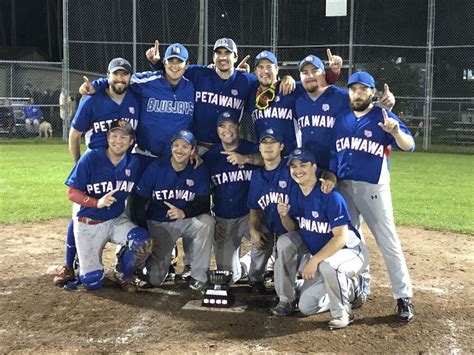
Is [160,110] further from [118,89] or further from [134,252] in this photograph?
[134,252]

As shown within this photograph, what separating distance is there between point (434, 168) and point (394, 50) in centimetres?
1014

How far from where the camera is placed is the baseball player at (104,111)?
504cm

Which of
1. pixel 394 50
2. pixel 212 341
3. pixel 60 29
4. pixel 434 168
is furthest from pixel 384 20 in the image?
pixel 212 341

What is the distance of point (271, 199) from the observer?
4.63m

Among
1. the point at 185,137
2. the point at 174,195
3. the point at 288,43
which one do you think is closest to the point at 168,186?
the point at 174,195

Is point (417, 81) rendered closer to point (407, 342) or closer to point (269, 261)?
point (269, 261)

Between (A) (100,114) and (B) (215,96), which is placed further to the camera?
(B) (215,96)

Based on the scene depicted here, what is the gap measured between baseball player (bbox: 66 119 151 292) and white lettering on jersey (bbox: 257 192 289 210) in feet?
3.48

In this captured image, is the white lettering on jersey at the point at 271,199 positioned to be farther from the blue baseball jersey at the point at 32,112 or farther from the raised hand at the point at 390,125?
the blue baseball jersey at the point at 32,112

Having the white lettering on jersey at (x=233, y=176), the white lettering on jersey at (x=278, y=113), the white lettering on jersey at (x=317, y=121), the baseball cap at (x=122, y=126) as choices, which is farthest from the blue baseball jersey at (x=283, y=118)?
the baseball cap at (x=122, y=126)

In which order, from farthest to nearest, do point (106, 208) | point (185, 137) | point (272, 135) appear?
point (106, 208) → point (185, 137) → point (272, 135)

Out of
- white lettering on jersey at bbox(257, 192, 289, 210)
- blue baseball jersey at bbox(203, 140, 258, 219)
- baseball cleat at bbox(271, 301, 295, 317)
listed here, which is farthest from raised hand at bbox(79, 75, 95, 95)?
baseball cleat at bbox(271, 301, 295, 317)

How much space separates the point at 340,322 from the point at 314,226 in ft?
2.51

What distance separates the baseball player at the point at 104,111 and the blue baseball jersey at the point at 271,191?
1.35 metres
